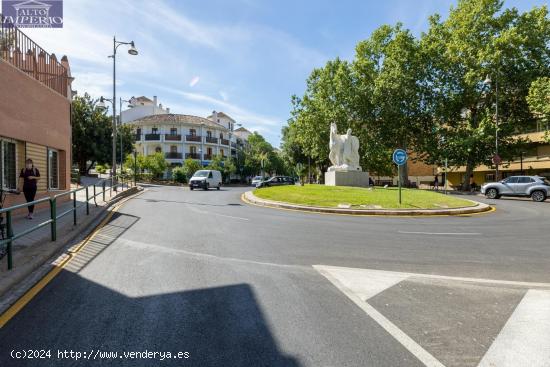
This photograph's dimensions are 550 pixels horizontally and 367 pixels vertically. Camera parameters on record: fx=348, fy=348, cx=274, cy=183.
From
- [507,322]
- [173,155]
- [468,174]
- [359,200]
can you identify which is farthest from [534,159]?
[173,155]

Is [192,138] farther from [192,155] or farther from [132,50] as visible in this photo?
[132,50]

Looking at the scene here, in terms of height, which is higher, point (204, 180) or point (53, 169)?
point (53, 169)

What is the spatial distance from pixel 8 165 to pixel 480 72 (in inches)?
1392

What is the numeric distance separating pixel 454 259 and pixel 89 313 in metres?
5.72

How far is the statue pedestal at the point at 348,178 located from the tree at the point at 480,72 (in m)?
13.2

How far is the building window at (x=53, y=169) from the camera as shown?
14.9 meters

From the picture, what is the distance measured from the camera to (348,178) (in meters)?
24.5

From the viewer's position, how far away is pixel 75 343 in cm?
299

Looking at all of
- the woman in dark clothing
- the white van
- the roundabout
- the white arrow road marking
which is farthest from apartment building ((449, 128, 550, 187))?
the woman in dark clothing

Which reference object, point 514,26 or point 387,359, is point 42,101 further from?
Answer: point 514,26

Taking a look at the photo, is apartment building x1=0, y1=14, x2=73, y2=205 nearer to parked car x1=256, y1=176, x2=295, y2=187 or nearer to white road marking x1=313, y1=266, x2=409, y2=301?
white road marking x1=313, y1=266, x2=409, y2=301

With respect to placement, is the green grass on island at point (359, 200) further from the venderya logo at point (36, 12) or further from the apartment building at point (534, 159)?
the apartment building at point (534, 159)

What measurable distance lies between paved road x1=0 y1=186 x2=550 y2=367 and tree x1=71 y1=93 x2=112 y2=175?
117ft

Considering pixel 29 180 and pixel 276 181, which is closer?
pixel 29 180
